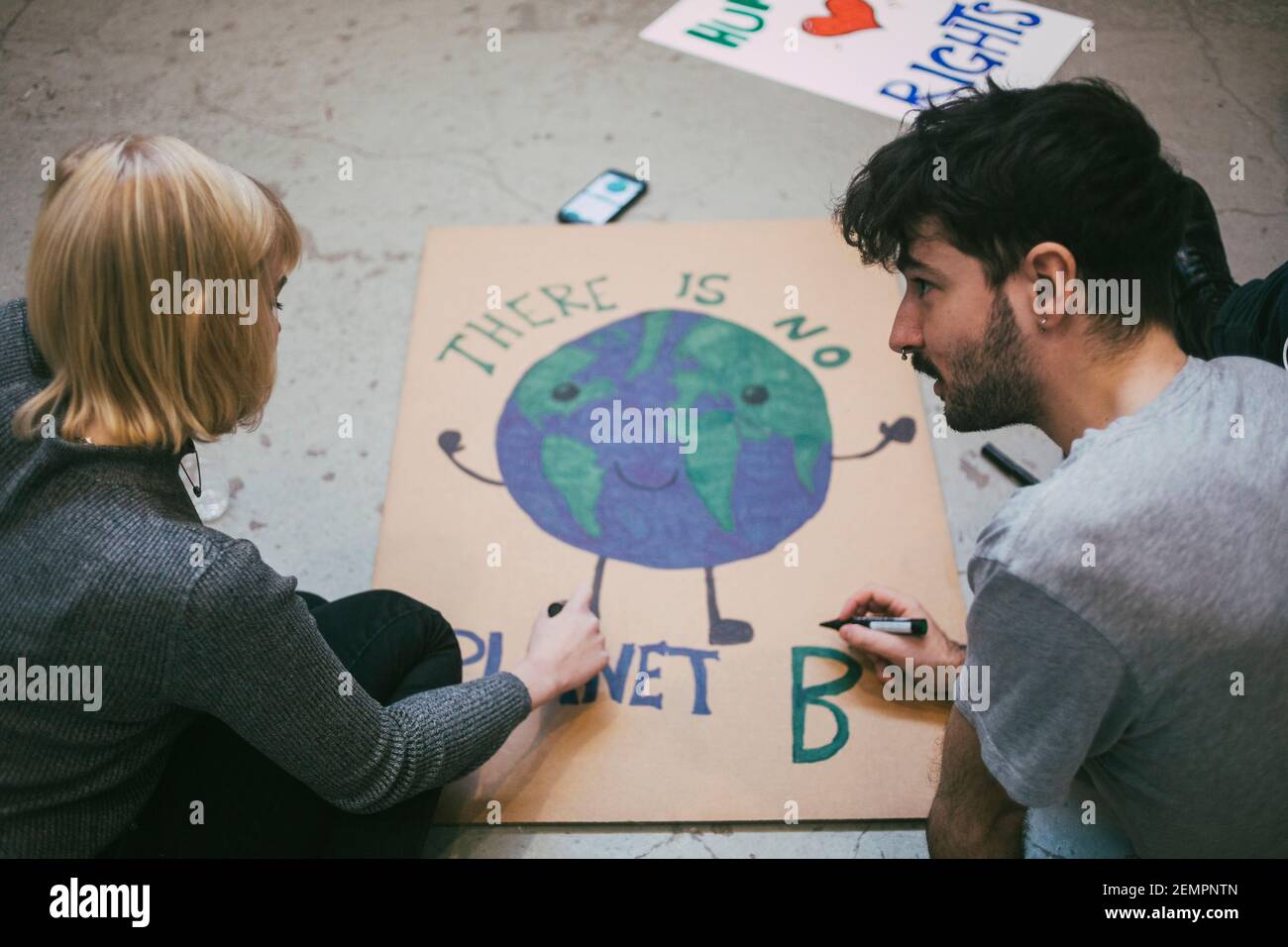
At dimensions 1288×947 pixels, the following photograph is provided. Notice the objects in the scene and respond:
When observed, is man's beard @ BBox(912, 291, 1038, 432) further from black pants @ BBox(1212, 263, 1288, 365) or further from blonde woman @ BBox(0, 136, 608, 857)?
blonde woman @ BBox(0, 136, 608, 857)

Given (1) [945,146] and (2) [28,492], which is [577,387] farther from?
(2) [28,492]

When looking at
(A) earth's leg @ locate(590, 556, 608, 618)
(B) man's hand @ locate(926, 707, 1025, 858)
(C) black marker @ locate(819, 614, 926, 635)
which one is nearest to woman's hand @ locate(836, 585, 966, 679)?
(C) black marker @ locate(819, 614, 926, 635)

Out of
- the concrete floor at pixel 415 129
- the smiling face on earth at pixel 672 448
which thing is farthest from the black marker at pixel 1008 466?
the smiling face on earth at pixel 672 448

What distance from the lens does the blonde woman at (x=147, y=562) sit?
890 millimetres

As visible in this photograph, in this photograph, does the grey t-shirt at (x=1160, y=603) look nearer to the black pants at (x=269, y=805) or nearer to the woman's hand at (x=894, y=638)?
the woman's hand at (x=894, y=638)

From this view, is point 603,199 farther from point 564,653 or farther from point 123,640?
point 123,640

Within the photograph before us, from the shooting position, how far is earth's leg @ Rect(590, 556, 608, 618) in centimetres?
158

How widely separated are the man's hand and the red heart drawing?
1.98 meters

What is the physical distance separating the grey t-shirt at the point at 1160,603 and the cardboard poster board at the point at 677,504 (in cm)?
46

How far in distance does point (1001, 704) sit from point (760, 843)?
49cm

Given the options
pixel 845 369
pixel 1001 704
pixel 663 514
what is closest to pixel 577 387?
pixel 663 514

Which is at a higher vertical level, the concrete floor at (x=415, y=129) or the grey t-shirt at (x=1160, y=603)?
the grey t-shirt at (x=1160, y=603)

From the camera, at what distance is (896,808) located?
138 cm

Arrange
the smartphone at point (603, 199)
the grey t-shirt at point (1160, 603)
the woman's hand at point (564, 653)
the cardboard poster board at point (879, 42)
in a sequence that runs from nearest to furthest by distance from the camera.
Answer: the grey t-shirt at point (1160, 603), the woman's hand at point (564, 653), the smartphone at point (603, 199), the cardboard poster board at point (879, 42)
